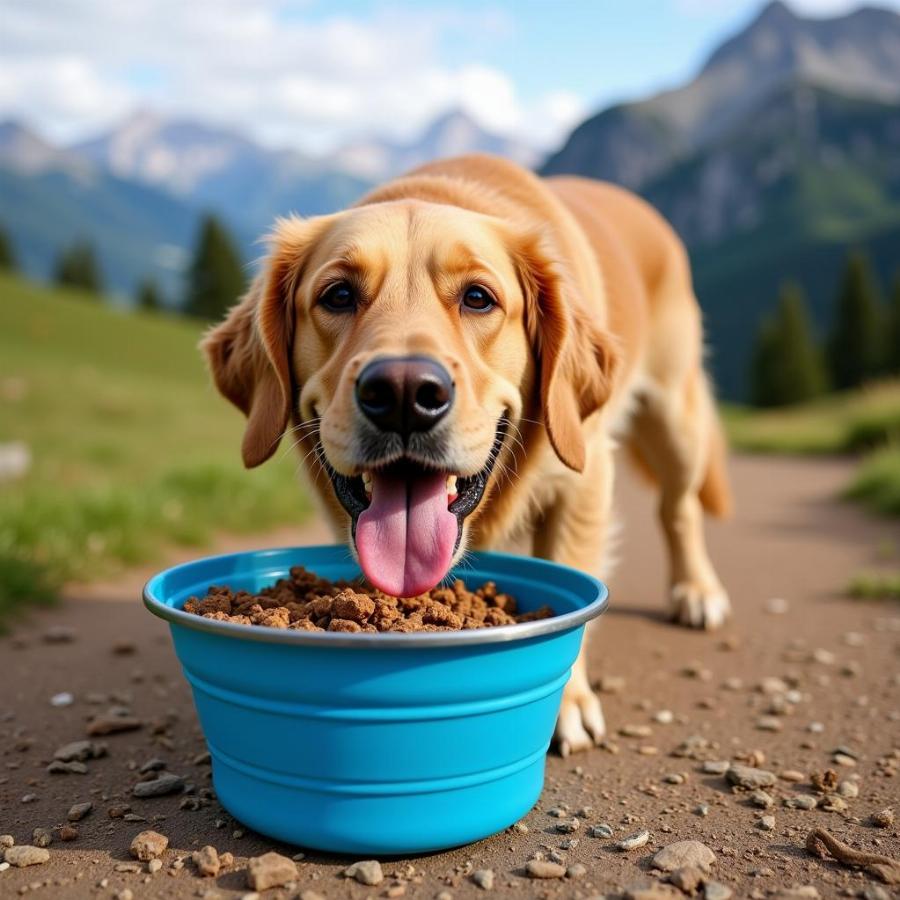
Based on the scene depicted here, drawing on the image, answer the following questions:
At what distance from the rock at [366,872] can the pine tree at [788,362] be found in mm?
45340

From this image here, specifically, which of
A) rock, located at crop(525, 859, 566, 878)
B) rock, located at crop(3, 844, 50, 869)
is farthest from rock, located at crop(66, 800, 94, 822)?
rock, located at crop(525, 859, 566, 878)

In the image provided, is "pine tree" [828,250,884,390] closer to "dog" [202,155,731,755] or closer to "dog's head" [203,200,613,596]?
"dog" [202,155,731,755]

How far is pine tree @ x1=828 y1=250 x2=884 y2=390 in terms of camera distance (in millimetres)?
43219

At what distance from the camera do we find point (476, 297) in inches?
104

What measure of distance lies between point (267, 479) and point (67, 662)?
3.40 metres

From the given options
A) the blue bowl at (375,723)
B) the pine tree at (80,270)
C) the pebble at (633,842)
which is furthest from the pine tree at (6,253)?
the pebble at (633,842)

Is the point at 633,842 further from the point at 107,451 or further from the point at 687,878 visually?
the point at 107,451

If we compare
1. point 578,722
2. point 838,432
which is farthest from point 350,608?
point 838,432

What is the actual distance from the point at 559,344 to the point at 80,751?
5.70 feet

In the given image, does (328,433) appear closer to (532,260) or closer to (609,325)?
(532,260)

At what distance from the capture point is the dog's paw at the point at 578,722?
108 inches

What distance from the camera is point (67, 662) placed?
3.51 m

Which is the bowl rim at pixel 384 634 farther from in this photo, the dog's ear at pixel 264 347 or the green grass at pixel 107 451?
the green grass at pixel 107 451

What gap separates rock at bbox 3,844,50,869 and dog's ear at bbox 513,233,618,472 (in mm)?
1589
